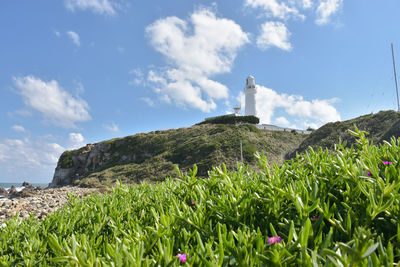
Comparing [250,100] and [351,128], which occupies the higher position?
[250,100]

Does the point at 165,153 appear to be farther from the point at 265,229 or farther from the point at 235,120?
the point at 265,229

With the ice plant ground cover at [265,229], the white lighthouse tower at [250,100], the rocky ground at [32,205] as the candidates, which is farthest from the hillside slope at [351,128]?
the white lighthouse tower at [250,100]

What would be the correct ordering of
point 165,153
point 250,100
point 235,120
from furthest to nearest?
point 250,100
point 235,120
point 165,153

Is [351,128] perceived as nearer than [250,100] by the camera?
Yes

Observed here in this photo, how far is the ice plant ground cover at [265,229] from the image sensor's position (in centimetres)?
102

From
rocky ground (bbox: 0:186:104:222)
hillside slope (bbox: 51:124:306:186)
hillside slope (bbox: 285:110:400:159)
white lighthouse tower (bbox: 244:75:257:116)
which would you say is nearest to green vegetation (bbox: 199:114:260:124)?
hillside slope (bbox: 51:124:306:186)

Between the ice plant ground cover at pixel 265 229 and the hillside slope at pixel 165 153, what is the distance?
18.9 m

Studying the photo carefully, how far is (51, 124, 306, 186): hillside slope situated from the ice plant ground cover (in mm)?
18884

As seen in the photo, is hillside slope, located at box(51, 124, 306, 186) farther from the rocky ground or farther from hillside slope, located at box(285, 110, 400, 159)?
the rocky ground

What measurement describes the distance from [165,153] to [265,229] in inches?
1130

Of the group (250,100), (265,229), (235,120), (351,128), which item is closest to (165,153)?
(235,120)

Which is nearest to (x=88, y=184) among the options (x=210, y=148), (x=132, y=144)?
(x=132, y=144)

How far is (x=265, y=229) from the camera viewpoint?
61.8 inches

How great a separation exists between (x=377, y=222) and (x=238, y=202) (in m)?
0.81
